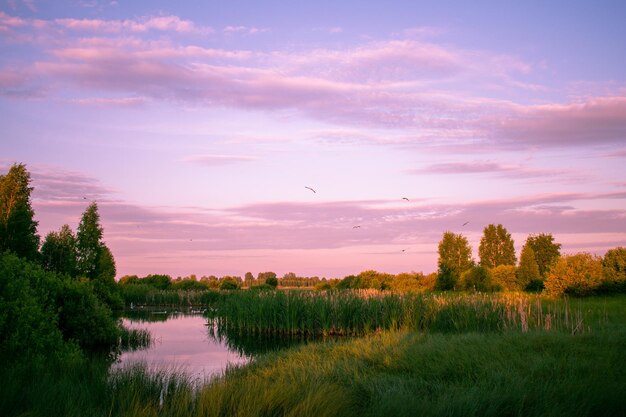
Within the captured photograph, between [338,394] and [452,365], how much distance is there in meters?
4.11

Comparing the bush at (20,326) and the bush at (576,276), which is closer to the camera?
the bush at (20,326)

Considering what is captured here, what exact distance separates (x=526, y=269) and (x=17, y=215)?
4147 cm

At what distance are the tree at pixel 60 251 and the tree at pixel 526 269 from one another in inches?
1472

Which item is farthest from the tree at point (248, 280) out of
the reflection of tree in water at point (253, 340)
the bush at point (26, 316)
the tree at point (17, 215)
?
the bush at point (26, 316)

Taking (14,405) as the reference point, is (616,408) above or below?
below

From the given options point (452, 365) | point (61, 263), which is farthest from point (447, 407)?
point (61, 263)

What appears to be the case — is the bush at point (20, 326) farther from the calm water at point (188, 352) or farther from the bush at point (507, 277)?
the bush at point (507, 277)

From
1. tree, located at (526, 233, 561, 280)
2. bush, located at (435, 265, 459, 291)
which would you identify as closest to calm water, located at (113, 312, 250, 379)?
bush, located at (435, 265, 459, 291)

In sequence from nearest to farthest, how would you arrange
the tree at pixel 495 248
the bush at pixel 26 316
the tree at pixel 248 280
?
the bush at pixel 26 316 → the tree at pixel 495 248 → the tree at pixel 248 280

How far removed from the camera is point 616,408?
7645mm

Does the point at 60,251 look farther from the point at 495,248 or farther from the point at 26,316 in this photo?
the point at 495,248

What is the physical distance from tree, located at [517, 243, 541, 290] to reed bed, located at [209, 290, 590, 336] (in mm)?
23413

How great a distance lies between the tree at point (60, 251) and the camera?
128ft

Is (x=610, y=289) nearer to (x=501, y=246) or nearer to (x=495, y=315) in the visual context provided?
(x=495, y=315)
